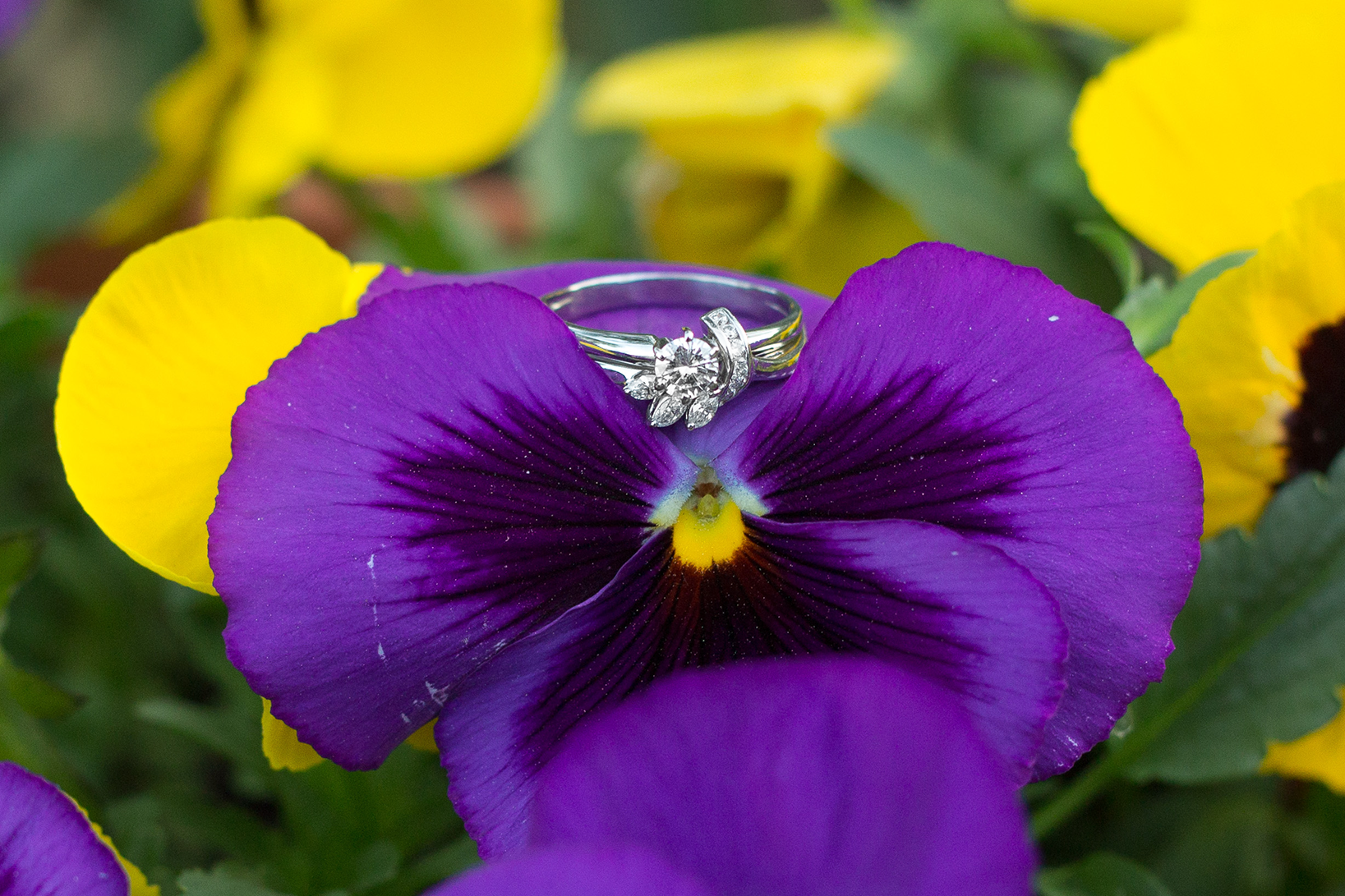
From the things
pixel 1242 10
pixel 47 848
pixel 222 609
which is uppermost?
pixel 1242 10

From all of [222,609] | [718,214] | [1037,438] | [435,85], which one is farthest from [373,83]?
[1037,438]

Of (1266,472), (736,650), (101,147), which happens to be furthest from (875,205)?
(101,147)

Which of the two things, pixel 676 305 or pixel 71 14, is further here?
pixel 71 14

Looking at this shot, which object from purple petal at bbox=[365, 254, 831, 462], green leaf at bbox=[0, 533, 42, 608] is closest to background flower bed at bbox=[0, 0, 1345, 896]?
green leaf at bbox=[0, 533, 42, 608]

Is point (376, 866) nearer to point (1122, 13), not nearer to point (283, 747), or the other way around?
point (283, 747)

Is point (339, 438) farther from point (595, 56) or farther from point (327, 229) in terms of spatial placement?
point (595, 56)

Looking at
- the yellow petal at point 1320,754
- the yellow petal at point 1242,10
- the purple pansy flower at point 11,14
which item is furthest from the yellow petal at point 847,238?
the purple pansy flower at point 11,14

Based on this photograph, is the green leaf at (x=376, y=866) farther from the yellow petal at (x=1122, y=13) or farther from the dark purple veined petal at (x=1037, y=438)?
the yellow petal at (x=1122, y=13)
